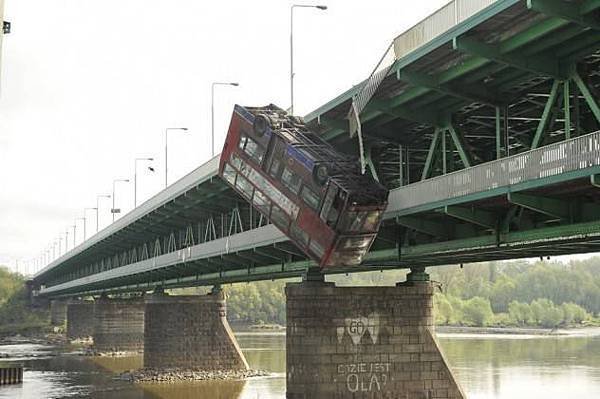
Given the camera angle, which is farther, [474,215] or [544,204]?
[474,215]

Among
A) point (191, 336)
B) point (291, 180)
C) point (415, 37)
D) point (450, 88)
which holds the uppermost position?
point (415, 37)

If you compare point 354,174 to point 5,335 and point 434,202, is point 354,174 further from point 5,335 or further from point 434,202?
point 5,335

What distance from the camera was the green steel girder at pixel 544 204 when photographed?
65.6 ft

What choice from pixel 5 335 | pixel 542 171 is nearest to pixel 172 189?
pixel 542 171

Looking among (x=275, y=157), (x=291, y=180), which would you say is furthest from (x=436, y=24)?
(x=275, y=157)

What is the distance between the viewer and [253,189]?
111 feet

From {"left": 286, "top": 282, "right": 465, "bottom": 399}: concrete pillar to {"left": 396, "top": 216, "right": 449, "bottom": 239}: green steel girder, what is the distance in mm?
9294

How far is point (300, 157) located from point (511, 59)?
1059 cm

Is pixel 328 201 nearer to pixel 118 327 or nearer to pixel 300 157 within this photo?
pixel 300 157

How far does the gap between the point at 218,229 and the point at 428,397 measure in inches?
993

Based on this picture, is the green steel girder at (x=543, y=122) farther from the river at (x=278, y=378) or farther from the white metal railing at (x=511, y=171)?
the river at (x=278, y=378)

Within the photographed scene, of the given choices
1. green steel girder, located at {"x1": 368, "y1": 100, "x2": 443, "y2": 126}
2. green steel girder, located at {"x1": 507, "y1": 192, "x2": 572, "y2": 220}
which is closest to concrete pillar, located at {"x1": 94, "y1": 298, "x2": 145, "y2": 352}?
green steel girder, located at {"x1": 368, "y1": 100, "x2": 443, "y2": 126}

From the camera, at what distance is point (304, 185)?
2969cm

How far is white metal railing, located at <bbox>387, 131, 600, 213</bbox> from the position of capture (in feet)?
57.5
